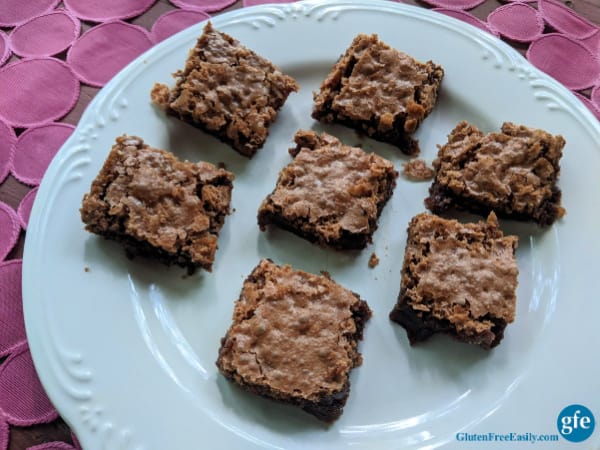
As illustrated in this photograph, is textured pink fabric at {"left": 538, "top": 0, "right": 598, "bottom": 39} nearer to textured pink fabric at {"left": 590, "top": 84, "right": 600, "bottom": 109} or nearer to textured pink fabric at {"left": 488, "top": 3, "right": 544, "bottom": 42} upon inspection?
textured pink fabric at {"left": 488, "top": 3, "right": 544, "bottom": 42}

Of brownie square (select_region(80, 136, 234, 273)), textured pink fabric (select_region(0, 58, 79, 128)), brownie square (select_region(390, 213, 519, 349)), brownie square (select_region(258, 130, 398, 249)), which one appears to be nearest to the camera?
brownie square (select_region(390, 213, 519, 349))

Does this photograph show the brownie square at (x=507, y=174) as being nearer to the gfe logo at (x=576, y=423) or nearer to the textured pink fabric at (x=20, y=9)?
the gfe logo at (x=576, y=423)

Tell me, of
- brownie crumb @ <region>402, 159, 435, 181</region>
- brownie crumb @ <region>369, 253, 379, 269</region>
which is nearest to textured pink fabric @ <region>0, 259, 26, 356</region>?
brownie crumb @ <region>369, 253, 379, 269</region>

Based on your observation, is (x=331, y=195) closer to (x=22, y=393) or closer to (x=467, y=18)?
(x=467, y=18)

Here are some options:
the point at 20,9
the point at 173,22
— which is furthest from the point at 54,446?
the point at 20,9

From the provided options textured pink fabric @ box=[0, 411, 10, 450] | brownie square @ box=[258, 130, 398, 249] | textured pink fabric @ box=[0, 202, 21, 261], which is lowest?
textured pink fabric @ box=[0, 411, 10, 450]

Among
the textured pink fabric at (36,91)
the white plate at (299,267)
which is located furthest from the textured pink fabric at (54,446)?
the textured pink fabric at (36,91)

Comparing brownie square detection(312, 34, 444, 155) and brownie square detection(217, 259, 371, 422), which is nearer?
brownie square detection(217, 259, 371, 422)
